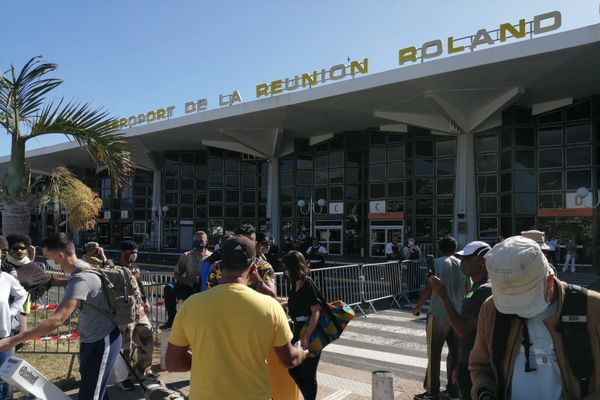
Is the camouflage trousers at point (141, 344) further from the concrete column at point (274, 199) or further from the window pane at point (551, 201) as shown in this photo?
the concrete column at point (274, 199)

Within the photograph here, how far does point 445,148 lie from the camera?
2614 centimetres

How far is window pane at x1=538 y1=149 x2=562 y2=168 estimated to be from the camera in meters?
22.7

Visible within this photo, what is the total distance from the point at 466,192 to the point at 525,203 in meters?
2.86

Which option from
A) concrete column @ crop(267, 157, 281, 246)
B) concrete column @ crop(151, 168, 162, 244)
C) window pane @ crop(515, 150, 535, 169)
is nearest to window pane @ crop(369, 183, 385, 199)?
concrete column @ crop(267, 157, 281, 246)

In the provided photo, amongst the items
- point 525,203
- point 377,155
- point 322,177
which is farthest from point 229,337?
point 322,177

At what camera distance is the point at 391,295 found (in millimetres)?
11805

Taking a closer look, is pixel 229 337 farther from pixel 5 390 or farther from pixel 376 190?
pixel 376 190

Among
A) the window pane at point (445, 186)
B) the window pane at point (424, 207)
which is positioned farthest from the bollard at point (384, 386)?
the window pane at point (424, 207)

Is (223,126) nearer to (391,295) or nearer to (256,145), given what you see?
(256,145)

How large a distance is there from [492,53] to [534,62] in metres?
1.68

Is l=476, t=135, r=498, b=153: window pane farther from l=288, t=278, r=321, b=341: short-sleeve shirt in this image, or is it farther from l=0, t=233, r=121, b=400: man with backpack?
l=0, t=233, r=121, b=400: man with backpack

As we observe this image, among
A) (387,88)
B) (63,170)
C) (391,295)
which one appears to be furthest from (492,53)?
(63,170)

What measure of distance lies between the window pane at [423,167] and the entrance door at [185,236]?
19635 mm

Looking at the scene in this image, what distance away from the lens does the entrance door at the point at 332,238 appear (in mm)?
30234
